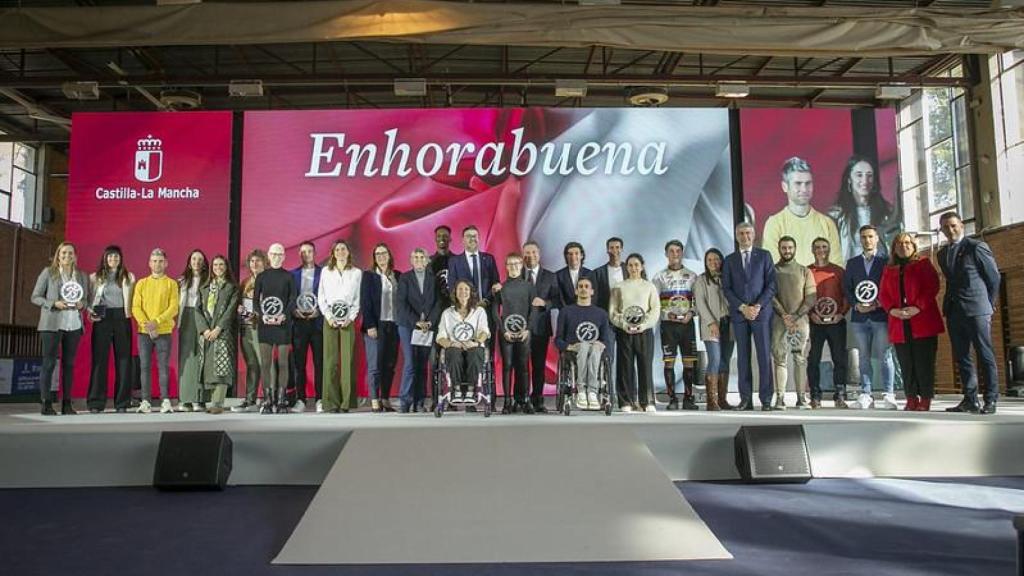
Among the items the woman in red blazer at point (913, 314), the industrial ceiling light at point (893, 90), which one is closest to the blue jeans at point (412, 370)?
the woman in red blazer at point (913, 314)

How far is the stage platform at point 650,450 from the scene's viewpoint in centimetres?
404

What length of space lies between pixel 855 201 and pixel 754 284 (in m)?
4.28

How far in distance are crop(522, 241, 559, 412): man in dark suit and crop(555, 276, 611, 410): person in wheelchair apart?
20 centimetres

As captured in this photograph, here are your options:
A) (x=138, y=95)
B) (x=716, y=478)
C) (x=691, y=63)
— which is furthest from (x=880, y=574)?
(x=138, y=95)

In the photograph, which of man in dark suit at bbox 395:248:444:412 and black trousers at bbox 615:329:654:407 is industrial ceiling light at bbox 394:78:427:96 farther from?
black trousers at bbox 615:329:654:407

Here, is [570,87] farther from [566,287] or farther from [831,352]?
[831,352]

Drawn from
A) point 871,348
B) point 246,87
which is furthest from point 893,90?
point 246,87

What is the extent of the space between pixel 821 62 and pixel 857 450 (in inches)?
394

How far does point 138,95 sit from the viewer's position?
13.2m

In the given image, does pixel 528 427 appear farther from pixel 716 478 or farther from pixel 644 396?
pixel 644 396

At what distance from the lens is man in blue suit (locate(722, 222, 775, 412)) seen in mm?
5531

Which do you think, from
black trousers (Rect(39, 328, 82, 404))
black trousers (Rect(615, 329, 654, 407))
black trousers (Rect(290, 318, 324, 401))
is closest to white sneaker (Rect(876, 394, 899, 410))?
black trousers (Rect(615, 329, 654, 407))

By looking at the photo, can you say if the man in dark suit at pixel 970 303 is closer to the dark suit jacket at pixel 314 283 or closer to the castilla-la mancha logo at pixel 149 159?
the dark suit jacket at pixel 314 283

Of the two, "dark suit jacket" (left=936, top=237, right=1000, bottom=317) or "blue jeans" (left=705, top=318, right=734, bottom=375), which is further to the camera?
"blue jeans" (left=705, top=318, right=734, bottom=375)
